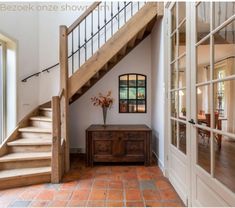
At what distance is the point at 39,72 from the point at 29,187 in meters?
2.65

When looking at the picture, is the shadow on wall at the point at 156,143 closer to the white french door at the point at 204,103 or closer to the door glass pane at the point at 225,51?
the white french door at the point at 204,103

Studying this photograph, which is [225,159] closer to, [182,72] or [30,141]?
[182,72]

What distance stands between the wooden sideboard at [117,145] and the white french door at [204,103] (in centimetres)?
90

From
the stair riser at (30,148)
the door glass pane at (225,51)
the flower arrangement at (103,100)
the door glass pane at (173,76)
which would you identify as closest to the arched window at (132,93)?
the flower arrangement at (103,100)

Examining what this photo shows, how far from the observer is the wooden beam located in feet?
11.5

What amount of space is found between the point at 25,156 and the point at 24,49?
218 cm

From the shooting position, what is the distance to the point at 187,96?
2.36 m

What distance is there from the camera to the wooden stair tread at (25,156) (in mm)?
3102

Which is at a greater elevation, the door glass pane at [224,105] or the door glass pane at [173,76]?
the door glass pane at [173,76]

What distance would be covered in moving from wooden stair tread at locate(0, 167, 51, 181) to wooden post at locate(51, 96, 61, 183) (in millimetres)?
113

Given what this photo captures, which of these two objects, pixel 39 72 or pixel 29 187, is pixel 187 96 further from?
pixel 39 72

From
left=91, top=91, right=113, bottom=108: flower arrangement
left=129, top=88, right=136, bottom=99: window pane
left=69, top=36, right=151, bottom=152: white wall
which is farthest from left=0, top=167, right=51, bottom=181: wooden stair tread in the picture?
left=129, top=88, right=136, bottom=99: window pane

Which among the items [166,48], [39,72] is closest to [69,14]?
[39,72]

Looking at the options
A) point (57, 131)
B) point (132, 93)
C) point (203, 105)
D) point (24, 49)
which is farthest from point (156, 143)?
point (24, 49)
